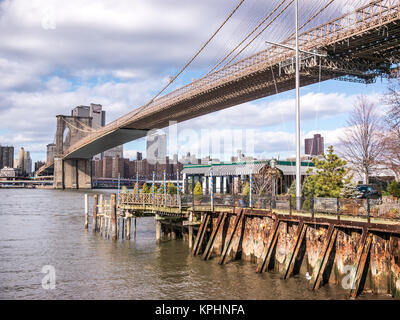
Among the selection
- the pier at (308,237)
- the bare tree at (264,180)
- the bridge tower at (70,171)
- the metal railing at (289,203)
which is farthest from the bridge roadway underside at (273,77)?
the bridge tower at (70,171)

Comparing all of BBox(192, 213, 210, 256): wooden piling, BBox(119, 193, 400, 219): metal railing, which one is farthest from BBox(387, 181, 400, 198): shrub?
BBox(192, 213, 210, 256): wooden piling

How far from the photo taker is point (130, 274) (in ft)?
62.1

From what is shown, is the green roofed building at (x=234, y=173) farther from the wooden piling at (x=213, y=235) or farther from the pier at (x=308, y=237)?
the wooden piling at (x=213, y=235)

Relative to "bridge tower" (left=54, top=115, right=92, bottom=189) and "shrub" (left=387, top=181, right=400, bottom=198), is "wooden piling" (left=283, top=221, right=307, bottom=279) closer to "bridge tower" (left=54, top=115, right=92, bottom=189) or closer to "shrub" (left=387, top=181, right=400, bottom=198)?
"shrub" (left=387, top=181, right=400, bottom=198)

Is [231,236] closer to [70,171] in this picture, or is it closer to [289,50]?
[289,50]

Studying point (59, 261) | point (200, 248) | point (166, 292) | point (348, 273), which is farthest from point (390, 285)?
point (59, 261)

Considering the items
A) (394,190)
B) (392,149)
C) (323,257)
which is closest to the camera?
(323,257)

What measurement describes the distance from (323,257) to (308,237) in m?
1.61

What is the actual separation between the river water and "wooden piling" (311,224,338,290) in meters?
0.37

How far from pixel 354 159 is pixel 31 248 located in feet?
80.0

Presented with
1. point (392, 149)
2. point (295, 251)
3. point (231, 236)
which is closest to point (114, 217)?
point (231, 236)

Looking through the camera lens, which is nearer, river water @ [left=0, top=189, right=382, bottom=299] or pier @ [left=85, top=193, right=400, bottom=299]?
pier @ [left=85, top=193, right=400, bottom=299]

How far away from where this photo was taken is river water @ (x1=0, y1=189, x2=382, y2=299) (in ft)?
51.1

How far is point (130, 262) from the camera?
70.4 ft
